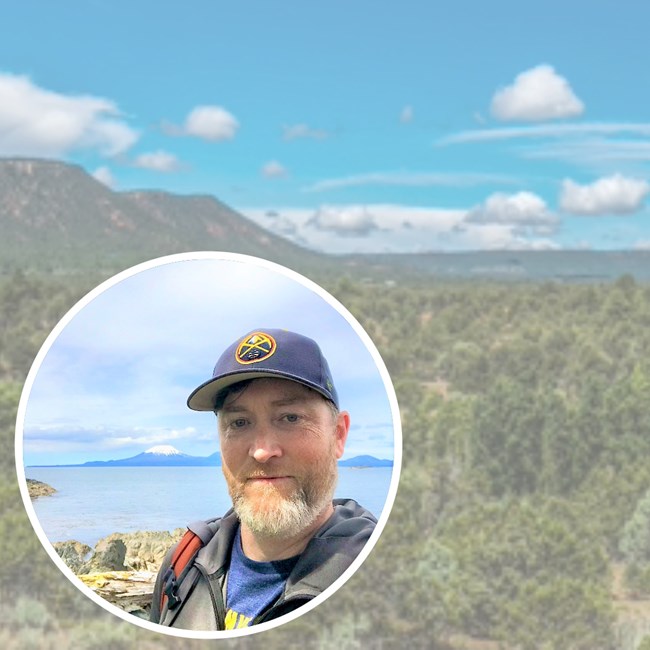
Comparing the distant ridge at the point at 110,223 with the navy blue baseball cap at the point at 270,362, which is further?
the distant ridge at the point at 110,223

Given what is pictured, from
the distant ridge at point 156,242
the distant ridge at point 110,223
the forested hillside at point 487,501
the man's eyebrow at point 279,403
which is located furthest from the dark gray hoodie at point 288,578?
the distant ridge at point 110,223

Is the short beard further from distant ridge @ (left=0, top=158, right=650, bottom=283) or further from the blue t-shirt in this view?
distant ridge @ (left=0, top=158, right=650, bottom=283)

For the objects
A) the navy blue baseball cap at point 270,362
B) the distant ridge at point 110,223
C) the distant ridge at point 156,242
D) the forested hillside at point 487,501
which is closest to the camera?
the navy blue baseball cap at point 270,362

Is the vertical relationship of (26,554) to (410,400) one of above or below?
below

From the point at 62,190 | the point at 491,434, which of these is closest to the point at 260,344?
the point at 491,434

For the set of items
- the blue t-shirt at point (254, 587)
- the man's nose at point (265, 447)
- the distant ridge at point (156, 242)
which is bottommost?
the blue t-shirt at point (254, 587)

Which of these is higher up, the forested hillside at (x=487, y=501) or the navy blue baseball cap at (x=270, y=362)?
the navy blue baseball cap at (x=270, y=362)

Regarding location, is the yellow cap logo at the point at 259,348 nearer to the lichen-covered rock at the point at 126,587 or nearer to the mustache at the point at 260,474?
the mustache at the point at 260,474

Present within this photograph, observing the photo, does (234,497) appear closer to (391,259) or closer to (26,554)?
(26,554)
